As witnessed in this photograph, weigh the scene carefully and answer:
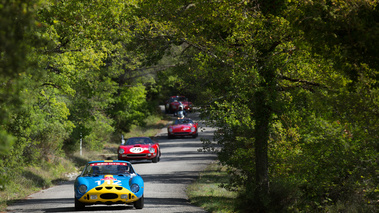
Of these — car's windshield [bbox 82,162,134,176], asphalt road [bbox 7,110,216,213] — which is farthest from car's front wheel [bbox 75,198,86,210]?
car's windshield [bbox 82,162,134,176]

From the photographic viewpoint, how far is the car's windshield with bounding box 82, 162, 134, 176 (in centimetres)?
1507

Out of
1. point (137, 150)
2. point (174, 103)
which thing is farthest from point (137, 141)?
point (174, 103)

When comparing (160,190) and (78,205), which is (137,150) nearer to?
(160,190)

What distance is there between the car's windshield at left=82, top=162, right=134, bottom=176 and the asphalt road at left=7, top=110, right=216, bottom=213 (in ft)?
3.14

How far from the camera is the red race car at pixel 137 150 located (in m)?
28.1

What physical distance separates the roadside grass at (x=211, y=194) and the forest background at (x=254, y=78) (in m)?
0.62

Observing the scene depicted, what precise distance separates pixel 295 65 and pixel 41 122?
36.3 feet

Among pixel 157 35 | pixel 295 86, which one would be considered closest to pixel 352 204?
pixel 295 86

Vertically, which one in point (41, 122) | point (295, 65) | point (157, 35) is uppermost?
point (157, 35)

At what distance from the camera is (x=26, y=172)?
23797mm

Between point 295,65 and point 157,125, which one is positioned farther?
point 157,125

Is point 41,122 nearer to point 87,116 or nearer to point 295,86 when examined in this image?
point 87,116

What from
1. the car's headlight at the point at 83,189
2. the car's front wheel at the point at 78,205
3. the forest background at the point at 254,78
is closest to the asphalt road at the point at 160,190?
the car's front wheel at the point at 78,205

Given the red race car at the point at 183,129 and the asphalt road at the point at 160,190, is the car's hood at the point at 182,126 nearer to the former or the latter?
the red race car at the point at 183,129
